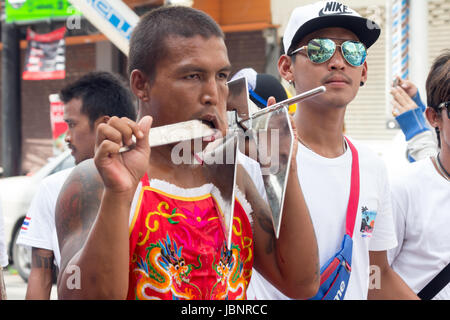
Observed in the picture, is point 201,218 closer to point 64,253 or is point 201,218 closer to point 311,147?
point 64,253

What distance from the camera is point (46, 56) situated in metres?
11.8

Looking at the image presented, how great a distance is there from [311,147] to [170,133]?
0.89 metres

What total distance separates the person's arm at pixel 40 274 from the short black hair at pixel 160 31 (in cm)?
121

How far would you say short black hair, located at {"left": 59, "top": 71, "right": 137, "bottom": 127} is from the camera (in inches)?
122

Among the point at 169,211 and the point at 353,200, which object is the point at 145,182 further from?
the point at 353,200

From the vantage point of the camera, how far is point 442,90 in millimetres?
2695

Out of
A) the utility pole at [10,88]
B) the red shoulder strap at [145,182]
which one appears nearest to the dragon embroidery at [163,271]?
the red shoulder strap at [145,182]

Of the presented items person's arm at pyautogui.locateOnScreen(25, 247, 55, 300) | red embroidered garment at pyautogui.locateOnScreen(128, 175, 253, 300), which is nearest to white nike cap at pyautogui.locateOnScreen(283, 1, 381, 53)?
red embroidered garment at pyautogui.locateOnScreen(128, 175, 253, 300)

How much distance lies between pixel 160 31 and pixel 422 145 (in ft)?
6.00

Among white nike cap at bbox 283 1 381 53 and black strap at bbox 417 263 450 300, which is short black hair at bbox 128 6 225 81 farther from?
black strap at bbox 417 263 450 300

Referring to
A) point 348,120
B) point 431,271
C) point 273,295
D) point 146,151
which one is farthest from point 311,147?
Result: point 348,120

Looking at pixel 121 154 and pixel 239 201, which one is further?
pixel 239 201

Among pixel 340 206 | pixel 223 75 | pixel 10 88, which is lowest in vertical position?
pixel 340 206

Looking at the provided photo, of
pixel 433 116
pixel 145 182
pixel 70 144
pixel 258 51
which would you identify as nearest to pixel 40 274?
pixel 70 144
